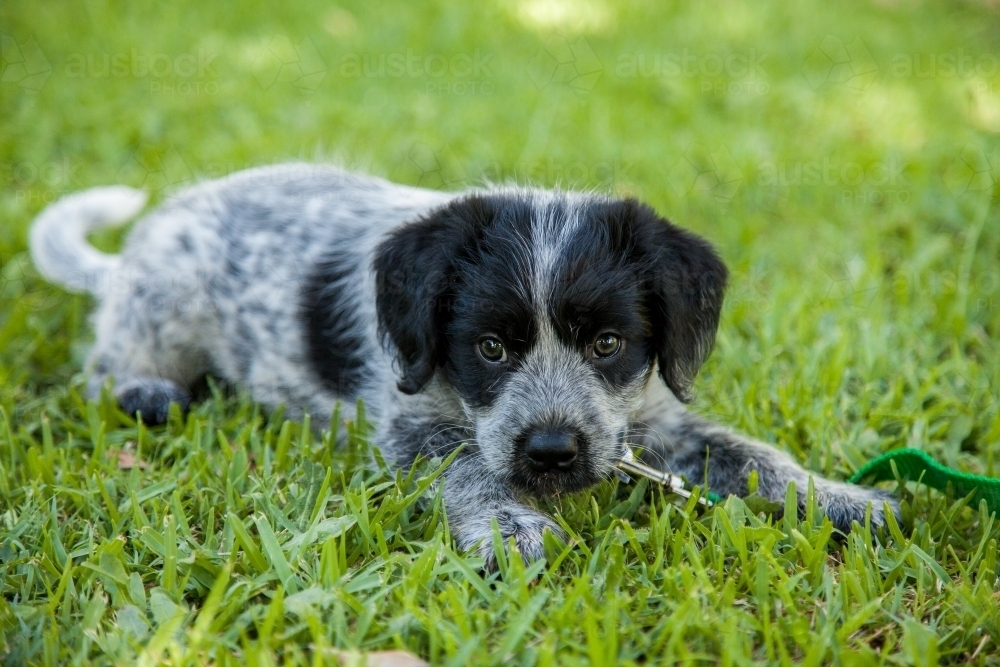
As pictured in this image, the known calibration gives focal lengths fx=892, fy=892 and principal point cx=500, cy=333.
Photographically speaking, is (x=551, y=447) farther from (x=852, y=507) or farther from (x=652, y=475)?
(x=852, y=507)

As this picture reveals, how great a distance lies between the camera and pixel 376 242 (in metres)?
3.78

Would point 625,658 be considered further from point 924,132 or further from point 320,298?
point 924,132

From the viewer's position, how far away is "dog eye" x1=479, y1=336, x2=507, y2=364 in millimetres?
3002

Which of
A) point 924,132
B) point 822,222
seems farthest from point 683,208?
point 924,132

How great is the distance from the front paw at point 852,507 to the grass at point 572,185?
0.08 meters

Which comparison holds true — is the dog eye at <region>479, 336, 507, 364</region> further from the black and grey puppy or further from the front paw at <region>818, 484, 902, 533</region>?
the front paw at <region>818, 484, 902, 533</region>

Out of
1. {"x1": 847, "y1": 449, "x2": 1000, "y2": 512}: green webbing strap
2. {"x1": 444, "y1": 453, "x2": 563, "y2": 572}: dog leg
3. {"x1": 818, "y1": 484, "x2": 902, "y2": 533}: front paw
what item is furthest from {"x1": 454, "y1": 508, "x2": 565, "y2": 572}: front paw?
{"x1": 847, "y1": 449, "x2": 1000, "y2": 512}: green webbing strap

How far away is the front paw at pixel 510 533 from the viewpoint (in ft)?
9.01

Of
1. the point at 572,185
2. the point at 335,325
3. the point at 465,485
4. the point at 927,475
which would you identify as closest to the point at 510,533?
the point at 465,485

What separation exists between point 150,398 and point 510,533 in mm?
1919

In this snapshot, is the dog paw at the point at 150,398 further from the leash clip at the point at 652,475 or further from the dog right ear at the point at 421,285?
the leash clip at the point at 652,475

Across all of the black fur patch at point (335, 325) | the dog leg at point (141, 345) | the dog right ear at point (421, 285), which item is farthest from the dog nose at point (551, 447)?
the dog leg at point (141, 345)

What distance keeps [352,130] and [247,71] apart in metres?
1.51

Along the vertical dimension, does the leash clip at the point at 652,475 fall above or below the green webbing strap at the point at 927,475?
below
